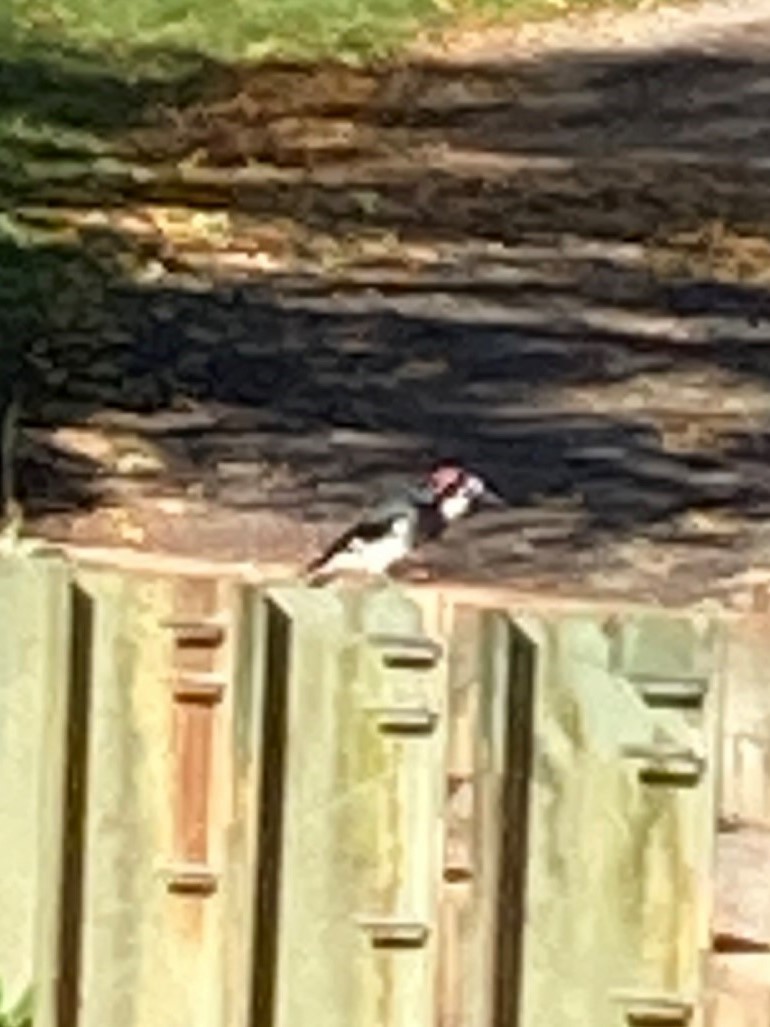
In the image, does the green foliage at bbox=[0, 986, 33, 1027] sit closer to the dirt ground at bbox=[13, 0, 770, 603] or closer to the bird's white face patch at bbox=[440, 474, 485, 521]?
the bird's white face patch at bbox=[440, 474, 485, 521]

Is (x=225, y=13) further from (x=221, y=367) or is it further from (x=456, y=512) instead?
(x=456, y=512)

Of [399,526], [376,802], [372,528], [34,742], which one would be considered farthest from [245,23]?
[376,802]

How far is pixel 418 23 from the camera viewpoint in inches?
789

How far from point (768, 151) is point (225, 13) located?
331 cm

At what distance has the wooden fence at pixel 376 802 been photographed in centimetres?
522

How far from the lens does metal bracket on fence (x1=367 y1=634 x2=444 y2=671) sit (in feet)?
17.2

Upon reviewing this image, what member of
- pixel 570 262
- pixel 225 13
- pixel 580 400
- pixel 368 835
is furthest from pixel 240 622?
pixel 225 13

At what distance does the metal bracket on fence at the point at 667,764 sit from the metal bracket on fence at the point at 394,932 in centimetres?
34

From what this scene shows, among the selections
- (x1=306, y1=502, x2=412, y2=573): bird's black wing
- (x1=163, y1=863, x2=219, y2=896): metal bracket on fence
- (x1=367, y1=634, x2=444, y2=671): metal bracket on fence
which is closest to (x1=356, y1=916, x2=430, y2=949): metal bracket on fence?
(x1=163, y1=863, x2=219, y2=896): metal bracket on fence

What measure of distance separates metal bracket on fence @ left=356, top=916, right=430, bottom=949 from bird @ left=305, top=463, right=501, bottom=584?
2.99 m

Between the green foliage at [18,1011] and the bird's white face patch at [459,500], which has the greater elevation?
the bird's white face patch at [459,500]

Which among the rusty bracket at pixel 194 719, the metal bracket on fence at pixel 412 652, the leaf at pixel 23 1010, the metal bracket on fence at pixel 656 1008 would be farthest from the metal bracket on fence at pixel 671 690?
the leaf at pixel 23 1010

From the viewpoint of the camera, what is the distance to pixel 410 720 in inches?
207

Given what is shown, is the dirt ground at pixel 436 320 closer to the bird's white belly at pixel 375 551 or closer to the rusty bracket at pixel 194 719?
the bird's white belly at pixel 375 551
